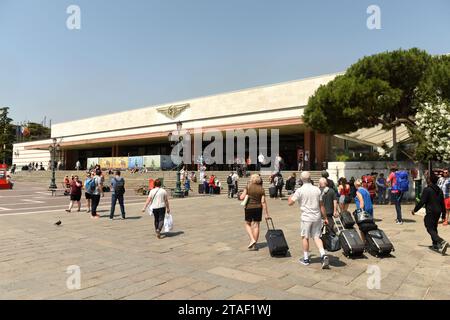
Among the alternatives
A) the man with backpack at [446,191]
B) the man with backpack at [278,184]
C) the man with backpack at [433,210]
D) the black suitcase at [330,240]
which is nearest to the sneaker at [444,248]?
the man with backpack at [433,210]

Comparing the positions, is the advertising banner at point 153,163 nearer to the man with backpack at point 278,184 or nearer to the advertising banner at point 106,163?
the advertising banner at point 106,163

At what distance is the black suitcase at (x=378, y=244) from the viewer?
243 inches

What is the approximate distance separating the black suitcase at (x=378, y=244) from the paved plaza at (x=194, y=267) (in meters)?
0.16

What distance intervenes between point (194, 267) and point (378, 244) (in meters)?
3.33

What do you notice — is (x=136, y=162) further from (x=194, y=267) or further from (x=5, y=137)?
(x=5, y=137)

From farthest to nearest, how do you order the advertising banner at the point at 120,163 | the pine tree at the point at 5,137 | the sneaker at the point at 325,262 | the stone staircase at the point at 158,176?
1. the pine tree at the point at 5,137
2. the advertising banner at the point at 120,163
3. the stone staircase at the point at 158,176
4. the sneaker at the point at 325,262

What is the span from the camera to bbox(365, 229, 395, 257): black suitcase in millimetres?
6176

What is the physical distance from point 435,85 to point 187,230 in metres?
13.1

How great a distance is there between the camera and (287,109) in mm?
31391

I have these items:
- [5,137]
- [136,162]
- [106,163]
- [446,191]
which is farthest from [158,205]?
[5,137]

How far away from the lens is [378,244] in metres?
6.20

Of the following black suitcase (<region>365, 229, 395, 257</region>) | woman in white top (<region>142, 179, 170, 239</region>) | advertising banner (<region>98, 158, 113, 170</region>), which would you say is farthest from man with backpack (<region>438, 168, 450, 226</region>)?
advertising banner (<region>98, 158, 113, 170</region>)
